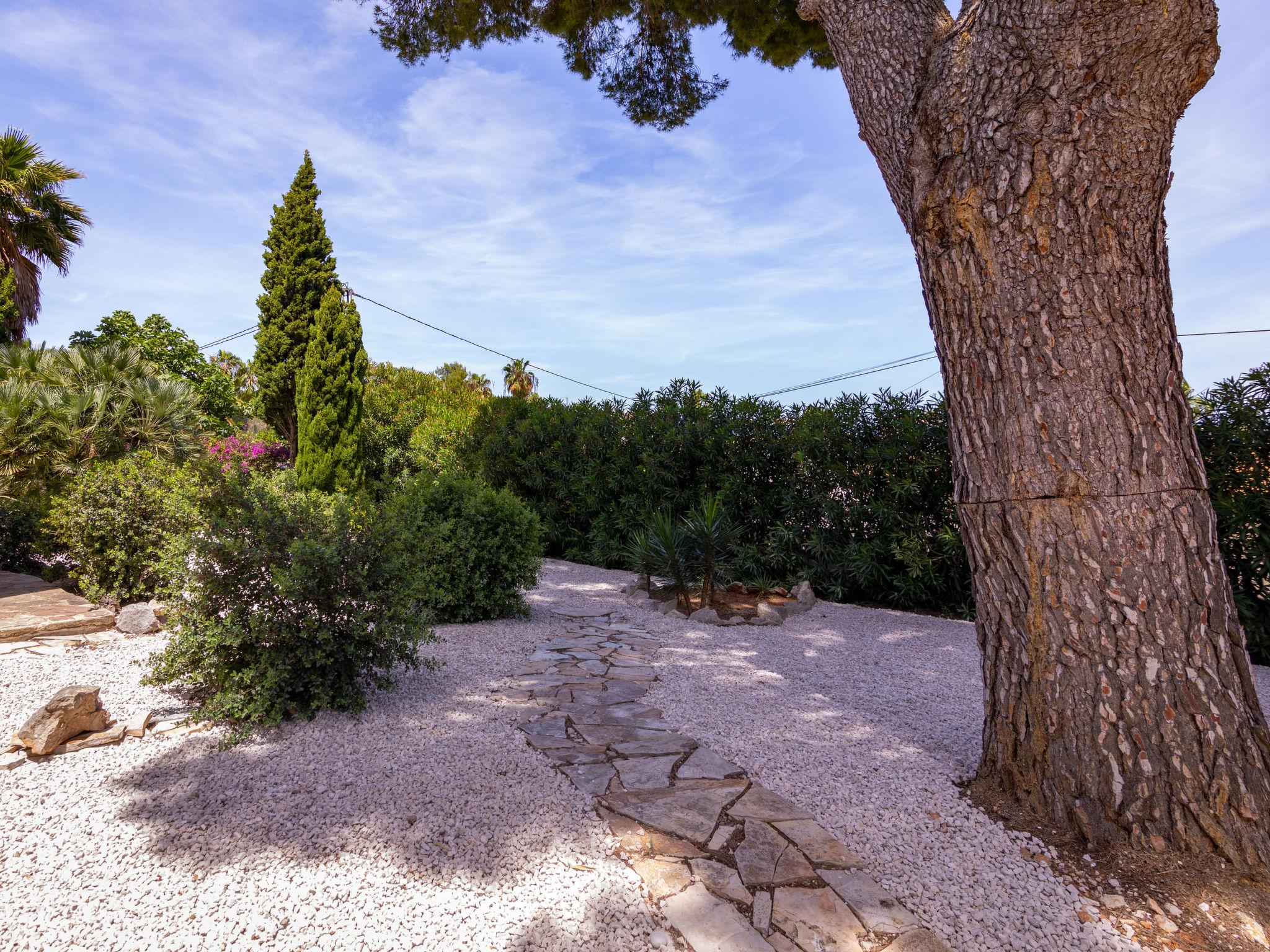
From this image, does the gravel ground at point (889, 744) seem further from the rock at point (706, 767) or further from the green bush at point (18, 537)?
the green bush at point (18, 537)

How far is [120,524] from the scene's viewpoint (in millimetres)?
5191

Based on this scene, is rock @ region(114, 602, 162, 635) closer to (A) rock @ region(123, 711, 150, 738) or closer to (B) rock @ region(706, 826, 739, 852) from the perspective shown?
(A) rock @ region(123, 711, 150, 738)

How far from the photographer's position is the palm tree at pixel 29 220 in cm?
1424

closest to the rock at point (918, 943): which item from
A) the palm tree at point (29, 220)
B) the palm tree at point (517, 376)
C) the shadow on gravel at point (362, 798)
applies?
the shadow on gravel at point (362, 798)

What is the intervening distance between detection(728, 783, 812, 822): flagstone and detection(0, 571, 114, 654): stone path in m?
4.38

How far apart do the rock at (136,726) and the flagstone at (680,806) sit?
2.10 metres

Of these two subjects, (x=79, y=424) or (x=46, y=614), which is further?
(x=79, y=424)

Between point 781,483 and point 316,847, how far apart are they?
543cm

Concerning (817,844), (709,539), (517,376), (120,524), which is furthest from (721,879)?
(517,376)

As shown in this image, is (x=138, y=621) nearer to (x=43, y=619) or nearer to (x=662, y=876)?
(x=43, y=619)

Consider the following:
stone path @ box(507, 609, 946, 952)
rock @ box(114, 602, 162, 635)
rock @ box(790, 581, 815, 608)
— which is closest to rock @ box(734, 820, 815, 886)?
stone path @ box(507, 609, 946, 952)

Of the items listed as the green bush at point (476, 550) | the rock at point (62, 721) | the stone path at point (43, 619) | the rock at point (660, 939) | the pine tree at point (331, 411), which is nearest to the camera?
the rock at point (660, 939)

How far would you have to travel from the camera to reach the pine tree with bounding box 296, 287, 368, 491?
42.4 feet

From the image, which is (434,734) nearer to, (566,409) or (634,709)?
(634,709)
